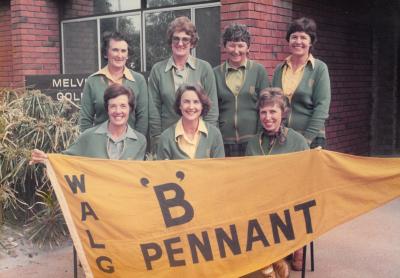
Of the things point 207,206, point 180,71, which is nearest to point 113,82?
point 180,71

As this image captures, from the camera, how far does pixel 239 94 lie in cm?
448

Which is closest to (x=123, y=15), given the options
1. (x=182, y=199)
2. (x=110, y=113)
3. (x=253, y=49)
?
(x=253, y=49)

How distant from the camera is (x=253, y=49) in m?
6.15

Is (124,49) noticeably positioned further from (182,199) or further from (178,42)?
(182,199)

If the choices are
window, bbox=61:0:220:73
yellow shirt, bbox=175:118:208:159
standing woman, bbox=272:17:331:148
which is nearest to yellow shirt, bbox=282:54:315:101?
standing woman, bbox=272:17:331:148

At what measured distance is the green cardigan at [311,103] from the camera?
14.1ft

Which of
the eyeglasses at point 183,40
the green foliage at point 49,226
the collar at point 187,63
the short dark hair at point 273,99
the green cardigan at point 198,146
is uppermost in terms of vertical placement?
the eyeglasses at point 183,40

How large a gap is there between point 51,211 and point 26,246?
395 mm

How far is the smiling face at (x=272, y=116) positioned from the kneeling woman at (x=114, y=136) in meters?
0.96

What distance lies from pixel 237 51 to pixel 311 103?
74 cm

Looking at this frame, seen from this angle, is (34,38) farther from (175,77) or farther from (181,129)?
(181,129)

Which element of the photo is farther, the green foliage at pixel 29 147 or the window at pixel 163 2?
the window at pixel 163 2

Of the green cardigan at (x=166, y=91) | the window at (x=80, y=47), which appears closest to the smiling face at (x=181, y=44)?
the green cardigan at (x=166, y=91)

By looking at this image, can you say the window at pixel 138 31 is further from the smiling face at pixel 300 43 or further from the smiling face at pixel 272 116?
the smiling face at pixel 272 116
